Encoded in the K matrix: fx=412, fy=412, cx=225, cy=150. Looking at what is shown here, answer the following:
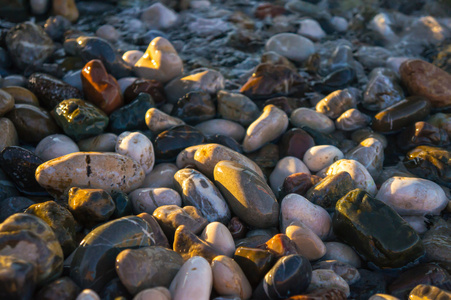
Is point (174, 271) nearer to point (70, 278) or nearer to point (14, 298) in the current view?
point (70, 278)

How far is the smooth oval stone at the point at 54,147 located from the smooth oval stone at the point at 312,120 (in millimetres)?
2141

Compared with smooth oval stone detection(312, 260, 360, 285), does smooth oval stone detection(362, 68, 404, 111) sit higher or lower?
higher

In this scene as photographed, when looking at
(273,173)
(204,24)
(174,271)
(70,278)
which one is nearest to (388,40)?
(204,24)

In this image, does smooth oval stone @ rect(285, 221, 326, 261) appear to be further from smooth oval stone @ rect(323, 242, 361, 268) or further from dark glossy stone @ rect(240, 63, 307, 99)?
dark glossy stone @ rect(240, 63, 307, 99)

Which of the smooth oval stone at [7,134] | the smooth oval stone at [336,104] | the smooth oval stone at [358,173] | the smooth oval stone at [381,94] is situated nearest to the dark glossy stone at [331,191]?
the smooth oval stone at [358,173]

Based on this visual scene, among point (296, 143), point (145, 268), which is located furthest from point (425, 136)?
point (145, 268)

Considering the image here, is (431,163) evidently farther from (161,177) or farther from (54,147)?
(54,147)

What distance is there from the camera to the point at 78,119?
3.63m

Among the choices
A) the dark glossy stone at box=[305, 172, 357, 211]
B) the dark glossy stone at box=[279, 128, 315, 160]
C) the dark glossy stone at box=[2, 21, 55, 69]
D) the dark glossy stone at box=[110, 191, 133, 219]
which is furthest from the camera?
the dark glossy stone at box=[2, 21, 55, 69]

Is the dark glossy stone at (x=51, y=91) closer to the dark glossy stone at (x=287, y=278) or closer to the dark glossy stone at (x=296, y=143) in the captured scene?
the dark glossy stone at (x=296, y=143)

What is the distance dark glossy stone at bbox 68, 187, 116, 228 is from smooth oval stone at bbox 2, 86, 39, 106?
1543 millimetres

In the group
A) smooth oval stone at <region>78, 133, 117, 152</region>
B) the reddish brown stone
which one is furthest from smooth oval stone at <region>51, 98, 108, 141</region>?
the reddish brown stone

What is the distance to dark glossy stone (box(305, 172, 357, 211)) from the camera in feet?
10.5

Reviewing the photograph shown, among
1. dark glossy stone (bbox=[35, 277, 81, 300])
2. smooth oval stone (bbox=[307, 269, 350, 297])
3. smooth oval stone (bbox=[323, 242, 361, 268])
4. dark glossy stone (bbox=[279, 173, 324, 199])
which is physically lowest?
smooth oval stone (bbox=[323, 242, 361, 268])
